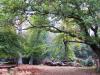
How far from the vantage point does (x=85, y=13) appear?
50.4 ft

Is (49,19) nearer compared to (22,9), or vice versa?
(22,9)

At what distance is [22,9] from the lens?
15852 millimetres

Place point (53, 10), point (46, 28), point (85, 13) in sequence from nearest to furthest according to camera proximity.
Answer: point (85, 13)
point (53, 10)
point (46, 28)

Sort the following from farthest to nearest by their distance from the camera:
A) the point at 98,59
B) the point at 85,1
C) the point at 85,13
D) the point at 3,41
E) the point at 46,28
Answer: the point at 98,59, the point at 46,28, the point at 85,13, the point at 85,1, the point at 3,41

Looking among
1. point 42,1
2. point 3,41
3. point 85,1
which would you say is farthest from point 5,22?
point 3,41

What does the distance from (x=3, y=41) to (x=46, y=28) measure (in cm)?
983

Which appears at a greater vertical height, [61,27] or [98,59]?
[61,27]

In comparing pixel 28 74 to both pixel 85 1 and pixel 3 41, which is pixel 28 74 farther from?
pixel 3 41

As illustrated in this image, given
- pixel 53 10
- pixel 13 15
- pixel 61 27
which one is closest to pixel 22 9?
pixel 13 15

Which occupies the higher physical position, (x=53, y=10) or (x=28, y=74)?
(x=53, y=10)

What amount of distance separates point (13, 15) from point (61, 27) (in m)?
6.08

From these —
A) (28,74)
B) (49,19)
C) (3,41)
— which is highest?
(49,19)

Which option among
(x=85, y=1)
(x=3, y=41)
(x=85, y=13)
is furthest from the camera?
(x=85, y=13)

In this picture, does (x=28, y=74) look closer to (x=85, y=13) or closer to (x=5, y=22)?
(x=5, y=22)
